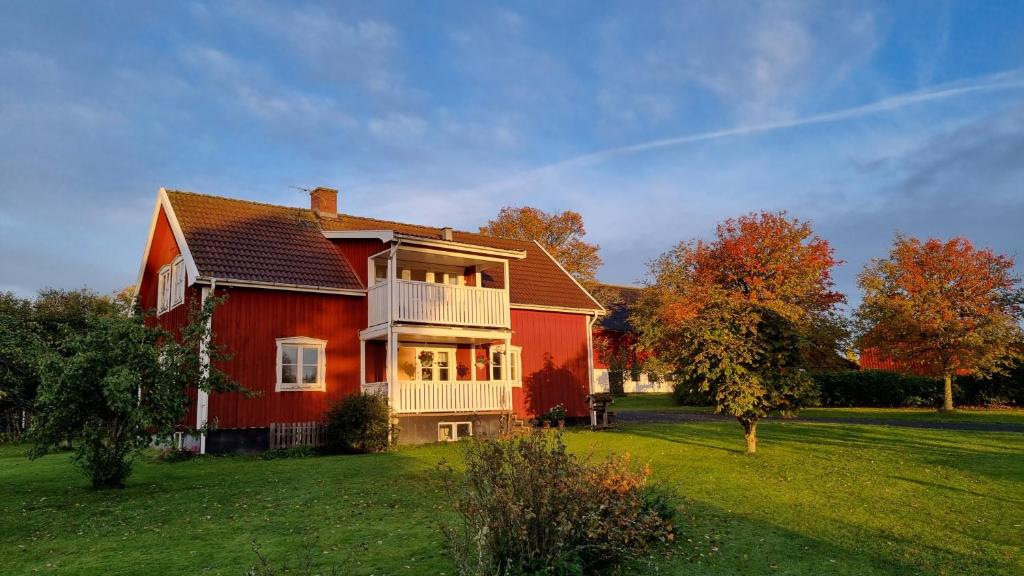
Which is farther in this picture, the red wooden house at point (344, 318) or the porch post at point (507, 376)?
the porch post at point (507, 376)

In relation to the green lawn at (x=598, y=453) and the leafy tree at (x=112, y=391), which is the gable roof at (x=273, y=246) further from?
the leafy tree at (x=112, y=391)

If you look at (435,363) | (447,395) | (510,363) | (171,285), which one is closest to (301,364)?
(447,395)

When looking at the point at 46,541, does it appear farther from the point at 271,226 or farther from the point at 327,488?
the point at 271,226

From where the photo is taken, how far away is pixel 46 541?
876 centimetres

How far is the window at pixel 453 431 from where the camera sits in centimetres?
2136

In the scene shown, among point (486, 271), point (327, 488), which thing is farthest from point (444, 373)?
point (327, 488)

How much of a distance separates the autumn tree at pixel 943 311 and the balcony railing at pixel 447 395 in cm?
1915

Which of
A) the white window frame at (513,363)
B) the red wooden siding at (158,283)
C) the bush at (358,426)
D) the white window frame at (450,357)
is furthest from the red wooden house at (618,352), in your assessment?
the red wooden siding at (158,283)

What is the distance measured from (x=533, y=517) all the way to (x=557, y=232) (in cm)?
4608

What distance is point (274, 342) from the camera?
20.2 m

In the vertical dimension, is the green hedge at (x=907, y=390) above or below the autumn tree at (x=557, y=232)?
below

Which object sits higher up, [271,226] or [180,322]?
[271,226]

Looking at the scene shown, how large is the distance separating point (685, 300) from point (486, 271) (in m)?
14.1

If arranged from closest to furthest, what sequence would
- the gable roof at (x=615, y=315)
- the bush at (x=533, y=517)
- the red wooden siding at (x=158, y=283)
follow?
the bush at (x=533, y=517), the red wooden siding at (x=158, y=283), the gable roof at (x=615, y=315)
